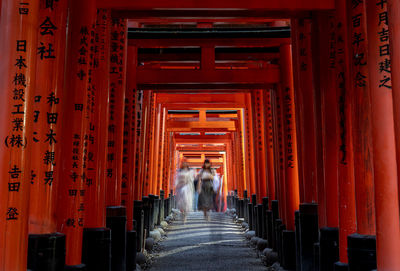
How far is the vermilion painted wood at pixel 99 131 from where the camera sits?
4395mm

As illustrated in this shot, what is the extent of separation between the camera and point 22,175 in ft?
8.65

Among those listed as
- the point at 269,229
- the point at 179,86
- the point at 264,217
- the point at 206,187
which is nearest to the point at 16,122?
the point at 179,86

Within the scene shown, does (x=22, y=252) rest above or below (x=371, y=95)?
below

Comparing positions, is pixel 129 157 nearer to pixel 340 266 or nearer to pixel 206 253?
pixel 206 253

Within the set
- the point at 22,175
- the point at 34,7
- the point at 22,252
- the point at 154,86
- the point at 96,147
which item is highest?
the point at 154,86

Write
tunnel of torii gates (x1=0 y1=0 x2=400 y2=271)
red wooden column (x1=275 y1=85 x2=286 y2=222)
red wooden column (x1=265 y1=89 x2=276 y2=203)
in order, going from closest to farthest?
tunnel of torii gates (x1=0 y1=0 x2=400 y2=271) < red wooden column (x1=275 y1=85 x2=286 y2=222) < red wooden column (x1=265 y1=89 x2=276 y2=203)

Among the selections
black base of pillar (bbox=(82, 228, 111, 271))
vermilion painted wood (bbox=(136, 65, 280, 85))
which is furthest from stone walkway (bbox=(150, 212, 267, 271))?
vermilion painted wood (bbox=(136, 65, 280, 85))

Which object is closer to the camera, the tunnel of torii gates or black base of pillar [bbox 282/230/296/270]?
the tunnel of torii gates

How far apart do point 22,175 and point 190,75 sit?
15.9 ft

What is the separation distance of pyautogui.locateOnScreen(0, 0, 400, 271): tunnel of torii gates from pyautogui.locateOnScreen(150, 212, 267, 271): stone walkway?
2.30 ft

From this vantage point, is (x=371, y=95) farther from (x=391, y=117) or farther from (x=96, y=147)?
(x=96, y=147)

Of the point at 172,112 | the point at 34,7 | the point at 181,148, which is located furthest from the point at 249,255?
the point at 181,148

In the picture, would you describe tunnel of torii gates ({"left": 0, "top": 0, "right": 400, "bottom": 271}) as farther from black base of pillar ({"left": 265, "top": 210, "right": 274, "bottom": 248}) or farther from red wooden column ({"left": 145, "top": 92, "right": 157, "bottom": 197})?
red wooden column ({"left": 145, "top": 92, "right": 157, "bottom": 197})

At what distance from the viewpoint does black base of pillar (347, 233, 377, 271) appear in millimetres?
3229
